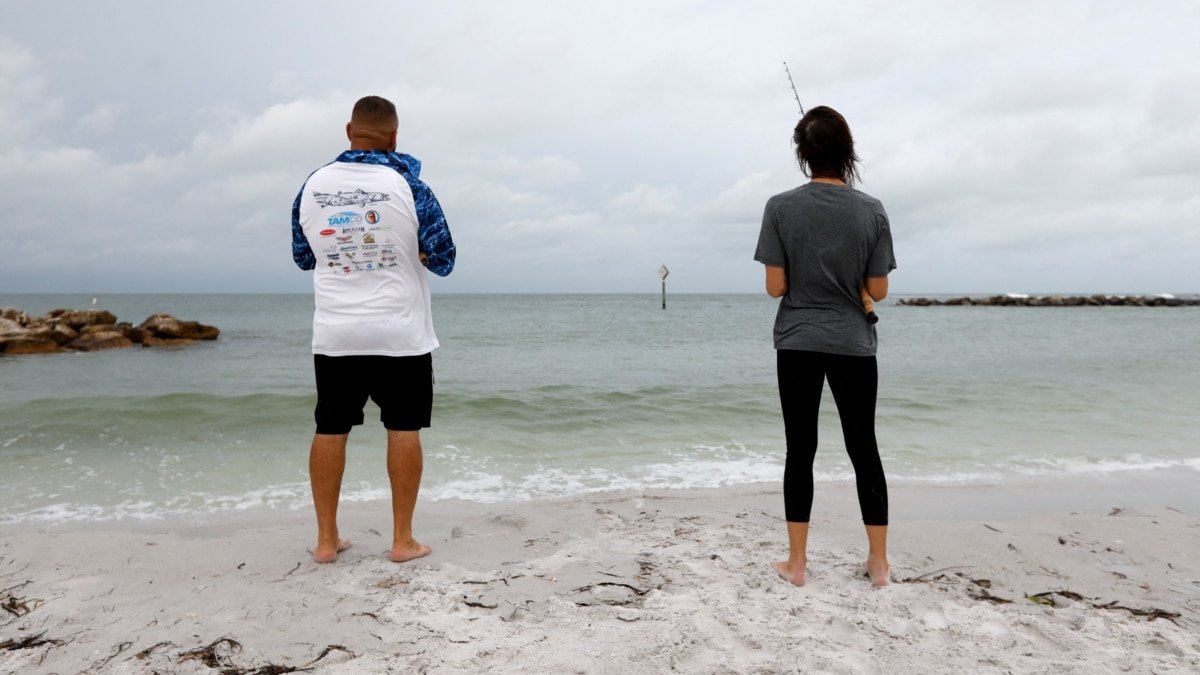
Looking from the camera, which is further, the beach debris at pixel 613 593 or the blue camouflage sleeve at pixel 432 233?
the blue camouflage sleeve at pixel 432 233

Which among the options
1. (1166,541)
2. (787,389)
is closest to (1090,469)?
(1166,541)

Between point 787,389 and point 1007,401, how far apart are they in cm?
772

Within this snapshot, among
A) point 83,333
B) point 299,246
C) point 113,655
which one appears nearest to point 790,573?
point 113,655

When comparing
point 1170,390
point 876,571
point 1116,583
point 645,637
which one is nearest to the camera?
point 645,637

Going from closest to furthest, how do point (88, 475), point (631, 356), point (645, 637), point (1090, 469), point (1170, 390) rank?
point (645, 637)
point (88, 475)
point (1090, 469)
point (1170, 390)
point (631, 356)

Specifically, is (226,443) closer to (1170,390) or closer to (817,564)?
(817,564)

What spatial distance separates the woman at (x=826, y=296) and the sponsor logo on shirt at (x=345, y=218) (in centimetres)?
174

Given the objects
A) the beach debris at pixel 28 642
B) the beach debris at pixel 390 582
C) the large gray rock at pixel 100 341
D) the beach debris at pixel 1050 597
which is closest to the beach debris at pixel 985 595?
the beach debris at pixel 1050 597

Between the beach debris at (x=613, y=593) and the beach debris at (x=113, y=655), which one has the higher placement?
the beach debris at (x=613, y=593)

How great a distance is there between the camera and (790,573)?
9.61 feet

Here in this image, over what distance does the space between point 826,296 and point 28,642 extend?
3.22 metres

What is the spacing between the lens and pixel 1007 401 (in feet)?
29.7

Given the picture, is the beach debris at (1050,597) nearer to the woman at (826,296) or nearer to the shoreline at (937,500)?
the woman at (826,296)

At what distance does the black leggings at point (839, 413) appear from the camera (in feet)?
9.31
